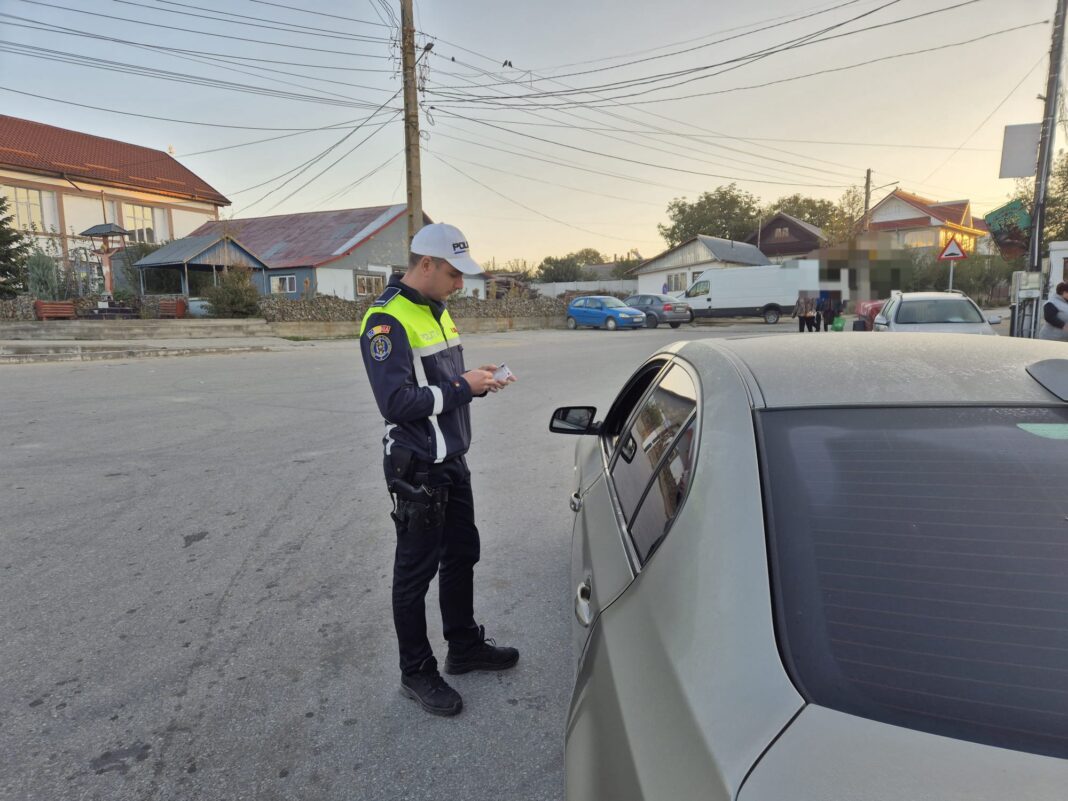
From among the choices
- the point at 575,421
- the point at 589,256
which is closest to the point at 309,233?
the point at 575,421

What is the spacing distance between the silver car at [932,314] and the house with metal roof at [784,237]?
39442mm

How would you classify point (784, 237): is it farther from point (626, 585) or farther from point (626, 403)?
point (626, 585)

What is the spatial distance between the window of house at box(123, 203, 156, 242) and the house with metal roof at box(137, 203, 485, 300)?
5424mm

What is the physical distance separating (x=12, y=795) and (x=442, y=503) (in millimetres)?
1621

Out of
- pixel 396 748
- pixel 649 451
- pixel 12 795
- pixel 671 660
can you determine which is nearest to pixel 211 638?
pixel 12 795

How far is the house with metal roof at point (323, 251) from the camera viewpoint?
32.4m

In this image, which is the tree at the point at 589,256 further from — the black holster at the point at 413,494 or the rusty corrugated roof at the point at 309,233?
the black holster at the point at 413,494

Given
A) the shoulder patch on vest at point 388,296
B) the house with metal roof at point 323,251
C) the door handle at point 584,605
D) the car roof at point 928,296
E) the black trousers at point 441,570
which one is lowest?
the black trousers at point 441,570

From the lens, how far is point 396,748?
91.7 inches

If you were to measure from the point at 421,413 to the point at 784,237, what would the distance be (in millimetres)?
54450

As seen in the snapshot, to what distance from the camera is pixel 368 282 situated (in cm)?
3519

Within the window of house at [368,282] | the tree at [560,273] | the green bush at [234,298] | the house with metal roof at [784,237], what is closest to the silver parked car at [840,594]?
the green bush at [234,298]

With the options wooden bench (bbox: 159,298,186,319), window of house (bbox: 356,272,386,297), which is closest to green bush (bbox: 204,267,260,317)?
wooden bench (bbox: 159,298,186,319)

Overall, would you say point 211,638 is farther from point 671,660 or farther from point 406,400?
point 671,660
